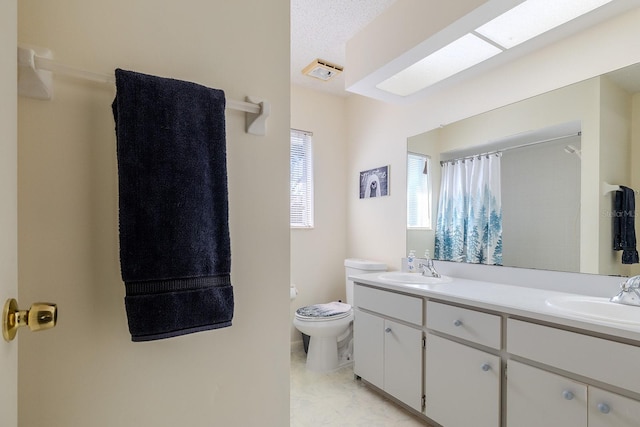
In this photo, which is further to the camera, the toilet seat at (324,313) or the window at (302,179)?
the window at (302,179)

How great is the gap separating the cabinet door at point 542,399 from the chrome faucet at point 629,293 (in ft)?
1.62

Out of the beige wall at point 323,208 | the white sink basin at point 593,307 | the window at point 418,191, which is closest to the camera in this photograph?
the white sink basin at point 593,307

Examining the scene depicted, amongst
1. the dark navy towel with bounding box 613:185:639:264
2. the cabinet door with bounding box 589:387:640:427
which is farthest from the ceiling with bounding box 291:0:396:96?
the cabinet door with bounding box 589:387:640:427

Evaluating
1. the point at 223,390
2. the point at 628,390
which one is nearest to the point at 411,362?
the point at 628,390

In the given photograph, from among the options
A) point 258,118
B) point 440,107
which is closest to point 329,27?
point 440,107

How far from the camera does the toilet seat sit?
7.66 feet

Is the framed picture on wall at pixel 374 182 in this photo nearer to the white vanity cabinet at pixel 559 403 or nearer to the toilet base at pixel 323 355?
the toilet base at pixel 323 355

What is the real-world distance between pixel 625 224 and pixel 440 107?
1346 mm

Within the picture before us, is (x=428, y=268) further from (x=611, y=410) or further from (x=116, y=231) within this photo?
(x=116, y=231)

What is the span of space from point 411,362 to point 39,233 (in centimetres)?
184

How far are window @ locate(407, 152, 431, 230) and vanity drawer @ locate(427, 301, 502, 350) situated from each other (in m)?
0.90

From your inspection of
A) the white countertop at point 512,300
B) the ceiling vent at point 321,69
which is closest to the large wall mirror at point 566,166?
the white countertop at point 512,300

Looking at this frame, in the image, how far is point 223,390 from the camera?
0.85 m

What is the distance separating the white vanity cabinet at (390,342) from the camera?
5.87 feet
